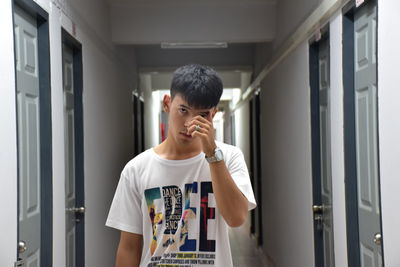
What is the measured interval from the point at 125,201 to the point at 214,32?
399cm

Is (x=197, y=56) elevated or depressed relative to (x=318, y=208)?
elevated

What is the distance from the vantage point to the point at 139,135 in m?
8.02

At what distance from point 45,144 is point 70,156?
907mm

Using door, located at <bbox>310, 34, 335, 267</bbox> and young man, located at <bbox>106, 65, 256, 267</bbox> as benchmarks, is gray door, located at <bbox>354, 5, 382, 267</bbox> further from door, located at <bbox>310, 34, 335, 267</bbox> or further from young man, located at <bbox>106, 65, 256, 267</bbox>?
young man, located at <bbox>106, 65, 256, 267</bbox>

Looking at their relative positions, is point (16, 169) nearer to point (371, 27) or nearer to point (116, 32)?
point (371, 27)

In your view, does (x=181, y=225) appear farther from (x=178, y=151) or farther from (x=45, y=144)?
(x=45, y=144)

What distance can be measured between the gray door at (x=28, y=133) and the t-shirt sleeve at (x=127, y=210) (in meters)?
1.11

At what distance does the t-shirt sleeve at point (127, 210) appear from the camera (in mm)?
1462

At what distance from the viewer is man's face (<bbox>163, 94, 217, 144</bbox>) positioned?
135cm

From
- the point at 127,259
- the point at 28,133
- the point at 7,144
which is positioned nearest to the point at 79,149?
the point at 28,133

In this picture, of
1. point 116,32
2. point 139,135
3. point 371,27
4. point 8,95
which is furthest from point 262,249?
point 8,95

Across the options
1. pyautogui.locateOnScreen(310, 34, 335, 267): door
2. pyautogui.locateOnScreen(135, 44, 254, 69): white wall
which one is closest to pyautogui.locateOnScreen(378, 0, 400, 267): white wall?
pyautogui.locateOnScreen(310, 34, 335, 267): door

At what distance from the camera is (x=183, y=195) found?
4.64ft

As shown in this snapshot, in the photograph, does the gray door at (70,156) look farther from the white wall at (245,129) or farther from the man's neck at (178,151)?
the white wall at (245,129)
